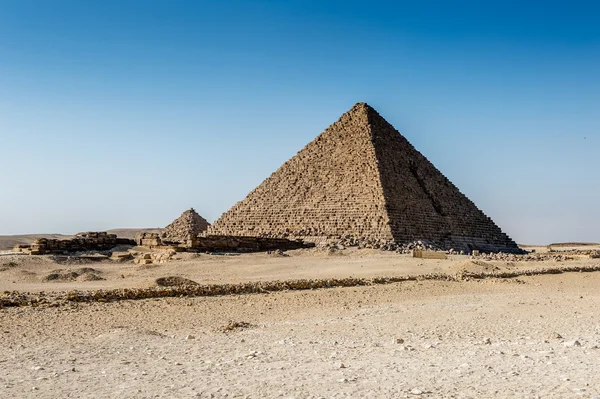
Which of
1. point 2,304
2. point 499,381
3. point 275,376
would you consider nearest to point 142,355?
point 275,376

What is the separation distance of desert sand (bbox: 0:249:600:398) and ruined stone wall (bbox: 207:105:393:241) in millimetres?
24287

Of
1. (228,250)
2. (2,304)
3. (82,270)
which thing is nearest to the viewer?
(2,304)

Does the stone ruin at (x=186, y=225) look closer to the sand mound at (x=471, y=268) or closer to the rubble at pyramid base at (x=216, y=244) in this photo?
the rubble at pyramid base at (x=216, y=244)

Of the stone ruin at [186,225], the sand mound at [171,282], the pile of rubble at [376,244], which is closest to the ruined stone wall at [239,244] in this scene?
the pile of rubble at [376,244]

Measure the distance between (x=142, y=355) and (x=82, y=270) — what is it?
36.0 ft

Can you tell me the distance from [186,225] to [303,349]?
160 feet

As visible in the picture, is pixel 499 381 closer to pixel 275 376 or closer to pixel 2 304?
pixel 275 376

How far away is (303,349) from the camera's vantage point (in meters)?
7.05

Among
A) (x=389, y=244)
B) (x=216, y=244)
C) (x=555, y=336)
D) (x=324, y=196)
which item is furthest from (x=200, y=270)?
(x=324, y=196)

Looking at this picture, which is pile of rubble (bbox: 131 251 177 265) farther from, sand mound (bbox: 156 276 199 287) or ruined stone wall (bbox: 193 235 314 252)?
sand mound (bbox: 156 276 199 287)

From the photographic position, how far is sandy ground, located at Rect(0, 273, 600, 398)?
523cm

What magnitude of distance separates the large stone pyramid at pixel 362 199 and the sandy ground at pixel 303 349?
24276 millimetres

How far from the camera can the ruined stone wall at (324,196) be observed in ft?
127

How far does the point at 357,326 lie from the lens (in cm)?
888
